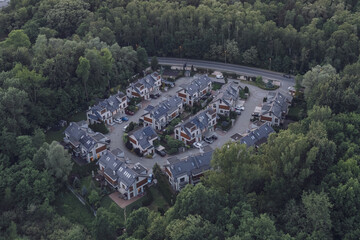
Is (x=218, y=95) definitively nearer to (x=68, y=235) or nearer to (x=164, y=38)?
(x=164, y=38)

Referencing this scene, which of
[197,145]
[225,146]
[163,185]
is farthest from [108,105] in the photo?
[225,146]

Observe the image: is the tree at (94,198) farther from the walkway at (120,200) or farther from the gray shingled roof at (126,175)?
the gray shingled roof at (126,175)

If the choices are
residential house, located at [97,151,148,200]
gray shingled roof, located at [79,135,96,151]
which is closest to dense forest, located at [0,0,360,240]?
residential house, located at [97,151,148,200]

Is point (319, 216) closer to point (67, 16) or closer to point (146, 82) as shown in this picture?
point (146, 82)

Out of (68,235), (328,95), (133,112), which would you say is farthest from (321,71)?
(68,235)

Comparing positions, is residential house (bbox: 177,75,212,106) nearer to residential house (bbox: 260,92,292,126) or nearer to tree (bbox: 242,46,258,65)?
residential house (bbox: 260,92,292,126)

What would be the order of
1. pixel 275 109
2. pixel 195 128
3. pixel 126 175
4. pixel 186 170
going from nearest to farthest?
1. pixel 126 175
2. pixel 186 170
3. pixel 195 128
4. pixel 275 109
